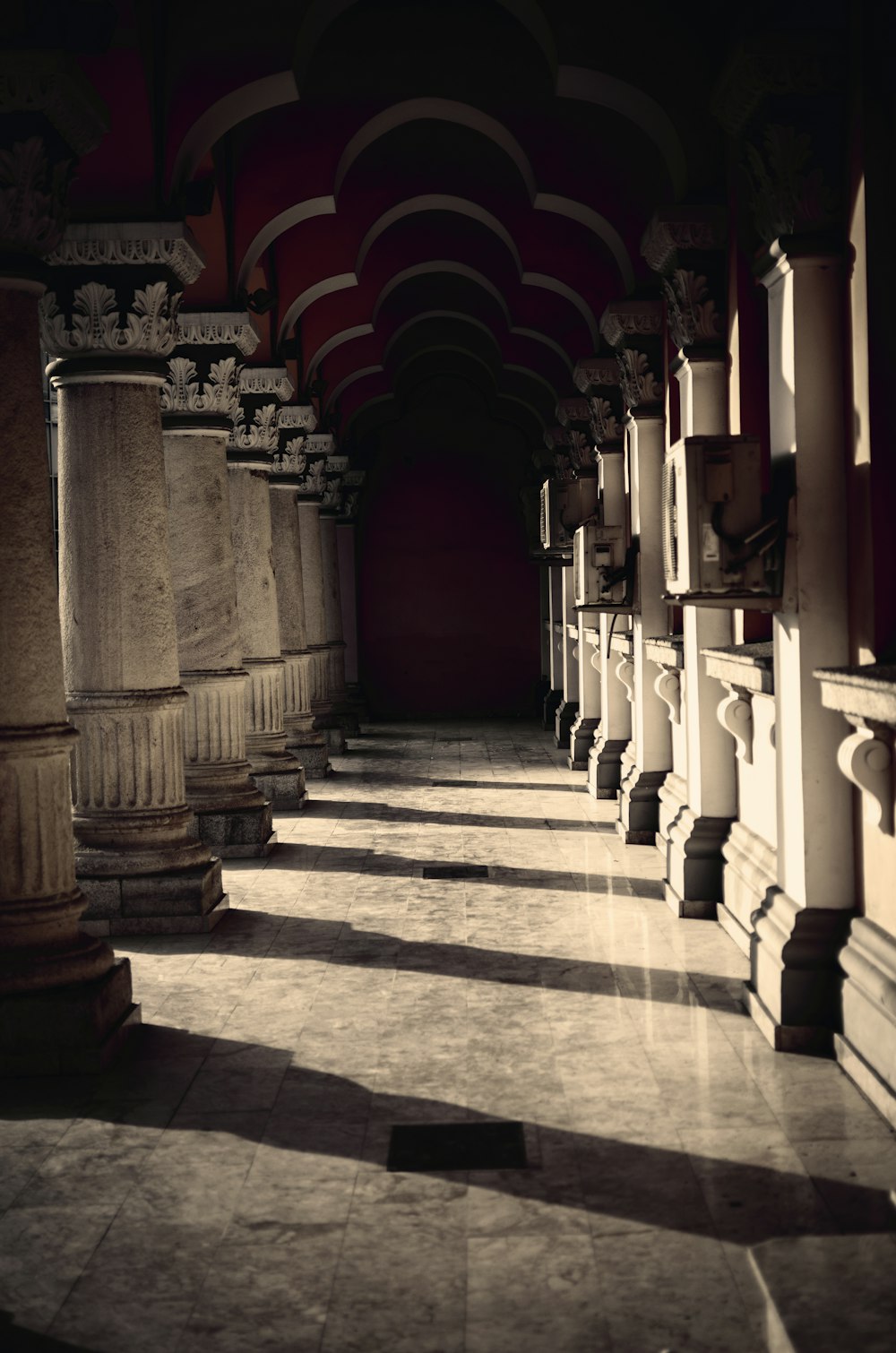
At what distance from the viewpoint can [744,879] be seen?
7121mm

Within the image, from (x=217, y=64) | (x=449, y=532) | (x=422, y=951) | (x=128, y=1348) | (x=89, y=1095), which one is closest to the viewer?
(x=128, y=1348)

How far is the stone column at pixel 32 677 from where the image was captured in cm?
541

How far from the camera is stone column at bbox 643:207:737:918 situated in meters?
7.70

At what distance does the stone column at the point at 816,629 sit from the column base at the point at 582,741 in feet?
32.0

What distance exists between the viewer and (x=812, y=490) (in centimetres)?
540

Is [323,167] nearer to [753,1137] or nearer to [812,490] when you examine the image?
[812,490]

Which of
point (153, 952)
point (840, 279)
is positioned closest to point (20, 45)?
point (840, 279)

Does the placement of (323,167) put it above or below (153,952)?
above

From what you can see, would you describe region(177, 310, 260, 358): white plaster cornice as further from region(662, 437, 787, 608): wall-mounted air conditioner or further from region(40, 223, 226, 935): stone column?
region(662, 437, 787, 608): wall-mounted air conditioner

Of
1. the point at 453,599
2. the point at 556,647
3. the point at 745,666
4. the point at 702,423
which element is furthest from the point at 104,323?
the point at 453,599

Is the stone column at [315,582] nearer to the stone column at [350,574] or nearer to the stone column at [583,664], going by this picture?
the stone column at [583,664]

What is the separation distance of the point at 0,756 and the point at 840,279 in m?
3.73

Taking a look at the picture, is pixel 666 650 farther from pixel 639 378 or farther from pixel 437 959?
pixel 437 959

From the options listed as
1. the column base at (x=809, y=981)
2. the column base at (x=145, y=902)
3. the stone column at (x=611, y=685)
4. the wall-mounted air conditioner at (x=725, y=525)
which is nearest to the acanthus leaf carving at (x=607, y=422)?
the stone column at (x=611, y=685)
